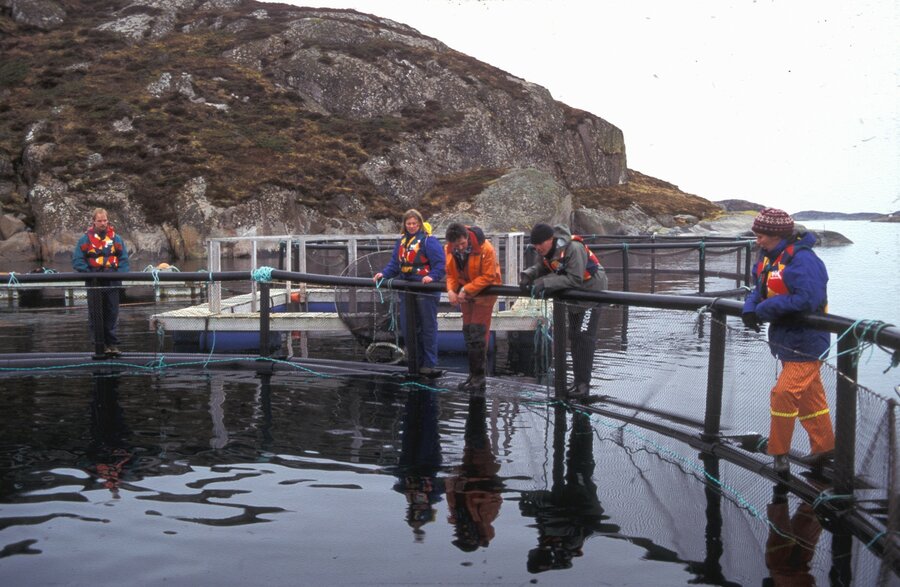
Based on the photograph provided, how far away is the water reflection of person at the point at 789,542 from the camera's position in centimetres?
432

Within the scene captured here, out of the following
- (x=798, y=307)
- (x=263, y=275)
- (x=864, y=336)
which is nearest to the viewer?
(x=864, y=336)

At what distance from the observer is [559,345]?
8.09 meters

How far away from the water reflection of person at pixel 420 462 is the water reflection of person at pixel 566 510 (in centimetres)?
62

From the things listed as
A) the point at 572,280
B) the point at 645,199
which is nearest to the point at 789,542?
the point at 572,280

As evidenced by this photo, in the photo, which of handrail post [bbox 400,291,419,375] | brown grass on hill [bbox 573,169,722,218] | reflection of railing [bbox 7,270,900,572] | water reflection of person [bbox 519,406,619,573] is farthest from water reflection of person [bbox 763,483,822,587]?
brown grass on hill [bbox 573,169,722,218]

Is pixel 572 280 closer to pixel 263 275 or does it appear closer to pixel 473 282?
pixel 473 282

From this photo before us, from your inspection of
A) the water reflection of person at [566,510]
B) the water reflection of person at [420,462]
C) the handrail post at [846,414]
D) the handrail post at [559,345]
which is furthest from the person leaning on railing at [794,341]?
the handrail post at [559,345]

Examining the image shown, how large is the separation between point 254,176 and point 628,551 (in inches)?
2008

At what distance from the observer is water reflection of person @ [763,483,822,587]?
4320mm

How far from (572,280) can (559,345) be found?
2.20 feet

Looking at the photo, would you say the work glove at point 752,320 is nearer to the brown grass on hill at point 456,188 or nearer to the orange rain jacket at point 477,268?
the orange rain jacket at point 477,268

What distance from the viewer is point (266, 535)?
16.3ft

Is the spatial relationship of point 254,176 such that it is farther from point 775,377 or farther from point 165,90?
point 775,377

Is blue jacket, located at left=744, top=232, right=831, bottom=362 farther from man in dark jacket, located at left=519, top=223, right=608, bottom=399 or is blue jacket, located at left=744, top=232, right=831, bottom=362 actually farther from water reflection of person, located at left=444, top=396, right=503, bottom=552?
man in dark jacket, located at left=519, top=223, right=608, bottom=399
